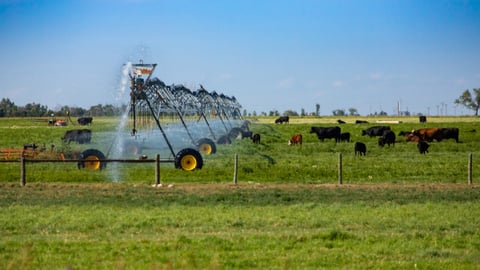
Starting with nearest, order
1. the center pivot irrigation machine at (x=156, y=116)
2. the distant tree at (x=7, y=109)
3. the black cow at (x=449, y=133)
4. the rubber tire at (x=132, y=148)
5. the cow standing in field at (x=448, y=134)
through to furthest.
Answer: the center pivot irrigation machine at (x=156, y=116), the rubber tire at (x=132, y=148), the cow standing in field at (x=448, y=134), the black cow at (x=449, y=133), the distant tree at (x=7, y=109)

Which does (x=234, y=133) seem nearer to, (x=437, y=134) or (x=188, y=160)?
(x=437, y=134)

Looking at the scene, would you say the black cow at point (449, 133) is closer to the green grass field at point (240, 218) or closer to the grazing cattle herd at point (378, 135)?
the grazing cattle herd at point (378, 135)

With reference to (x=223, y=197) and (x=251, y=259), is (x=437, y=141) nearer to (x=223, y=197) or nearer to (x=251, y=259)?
(x=223, y=197)

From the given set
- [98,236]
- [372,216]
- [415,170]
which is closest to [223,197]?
[372,216]

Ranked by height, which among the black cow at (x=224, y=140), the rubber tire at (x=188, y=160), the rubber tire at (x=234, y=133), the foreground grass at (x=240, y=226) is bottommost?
the foreground grass at (x=240, y=226)

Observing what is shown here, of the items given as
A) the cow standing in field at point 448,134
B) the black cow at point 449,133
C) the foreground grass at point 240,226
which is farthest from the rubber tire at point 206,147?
the black cow at point 449,133

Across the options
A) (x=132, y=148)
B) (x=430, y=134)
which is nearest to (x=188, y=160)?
(x=132, y=148)

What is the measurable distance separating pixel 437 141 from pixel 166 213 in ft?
157

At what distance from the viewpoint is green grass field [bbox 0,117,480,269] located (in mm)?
13430

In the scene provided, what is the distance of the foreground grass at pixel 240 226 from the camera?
1334cm

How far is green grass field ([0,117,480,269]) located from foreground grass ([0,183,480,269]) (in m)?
0.03

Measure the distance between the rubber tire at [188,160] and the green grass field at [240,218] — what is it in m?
0.31

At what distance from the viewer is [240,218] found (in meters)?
18.9

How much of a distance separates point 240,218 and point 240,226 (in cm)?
116
